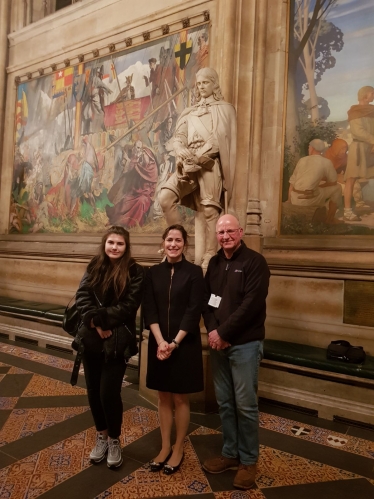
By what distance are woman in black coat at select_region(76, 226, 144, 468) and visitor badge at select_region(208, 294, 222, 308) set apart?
0.45 meters

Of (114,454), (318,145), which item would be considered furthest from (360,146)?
(114,454)

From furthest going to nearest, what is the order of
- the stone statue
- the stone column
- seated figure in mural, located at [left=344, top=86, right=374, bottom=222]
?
the stone column
seated figure in mural, located at [left=344, top=86, right=374, bottom=222]
the stone statue

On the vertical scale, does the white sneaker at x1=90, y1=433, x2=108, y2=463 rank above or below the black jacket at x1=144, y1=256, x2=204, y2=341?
below

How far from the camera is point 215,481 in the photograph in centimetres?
244

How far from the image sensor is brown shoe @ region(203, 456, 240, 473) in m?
2.52

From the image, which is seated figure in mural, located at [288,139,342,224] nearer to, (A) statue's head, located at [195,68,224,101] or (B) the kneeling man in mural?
(A) statue's head, located at [195,68,224,101]

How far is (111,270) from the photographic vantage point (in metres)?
2.55

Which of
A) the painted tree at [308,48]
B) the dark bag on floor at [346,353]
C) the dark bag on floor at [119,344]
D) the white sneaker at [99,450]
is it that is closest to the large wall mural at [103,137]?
the painted tree at [308,48]

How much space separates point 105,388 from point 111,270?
731mm

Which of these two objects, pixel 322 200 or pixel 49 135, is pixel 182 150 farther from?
pixel 49 135

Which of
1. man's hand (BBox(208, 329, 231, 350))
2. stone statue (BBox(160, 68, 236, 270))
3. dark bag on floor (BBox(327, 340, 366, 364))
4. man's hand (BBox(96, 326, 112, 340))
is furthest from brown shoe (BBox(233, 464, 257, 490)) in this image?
stone statue (BBox(160, 68, 236, 270))

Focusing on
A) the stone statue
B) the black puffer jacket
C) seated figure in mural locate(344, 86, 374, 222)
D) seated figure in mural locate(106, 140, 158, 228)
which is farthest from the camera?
seated figure in mural locate(106, 140, 158, 228)

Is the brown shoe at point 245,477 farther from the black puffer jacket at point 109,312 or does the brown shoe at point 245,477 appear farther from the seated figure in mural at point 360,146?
the seated figure in mural at point 360,146

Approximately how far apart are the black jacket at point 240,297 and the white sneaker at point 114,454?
38.7 inches
